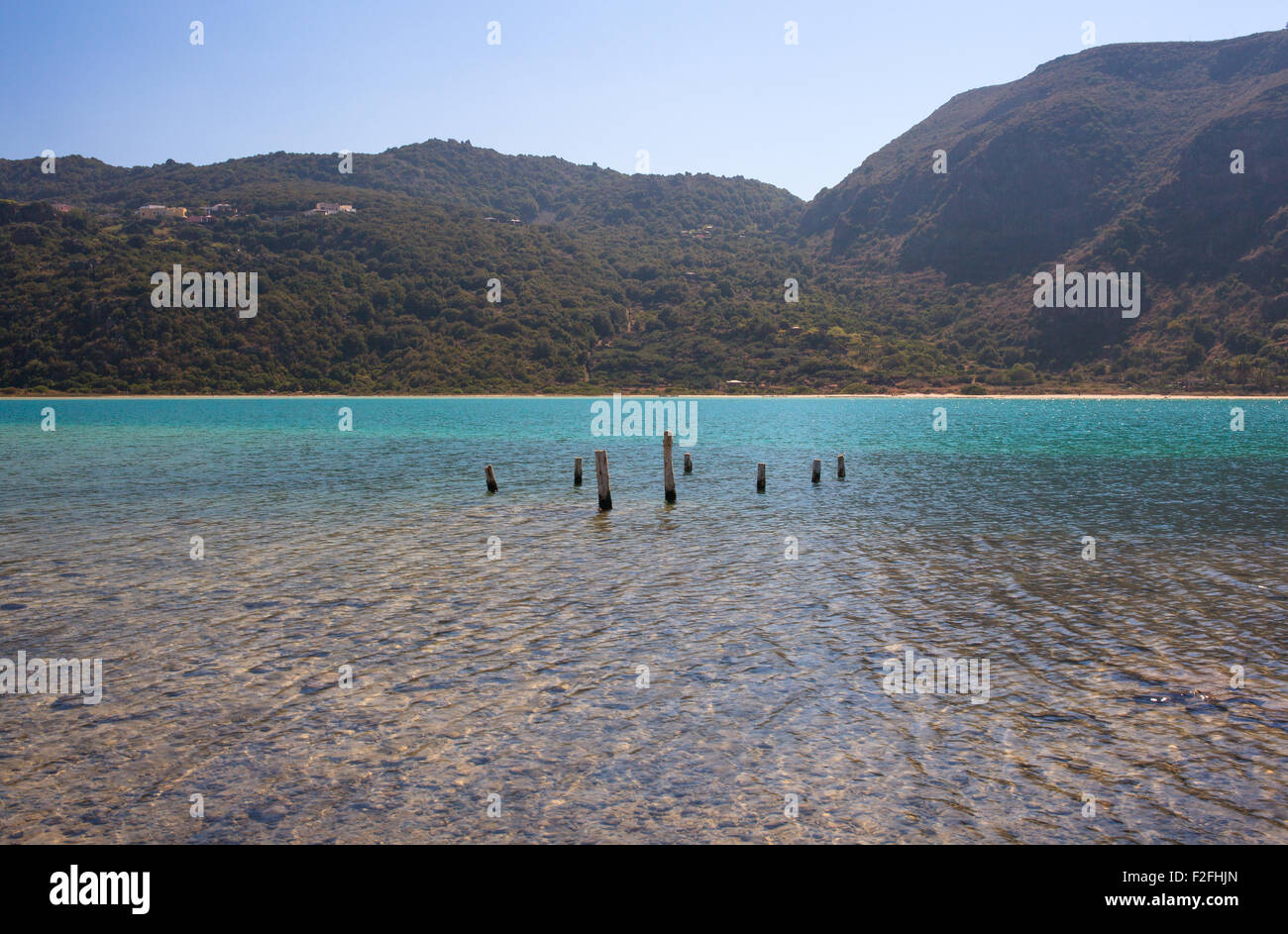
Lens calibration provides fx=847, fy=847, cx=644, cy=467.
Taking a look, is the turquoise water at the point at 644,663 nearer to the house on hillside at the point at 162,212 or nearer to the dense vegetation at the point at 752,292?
the dense vegetation at the point at 752,292

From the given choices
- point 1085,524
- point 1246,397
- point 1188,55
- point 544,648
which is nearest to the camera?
point 544,648

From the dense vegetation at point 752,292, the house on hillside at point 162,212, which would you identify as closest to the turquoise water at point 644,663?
the dense vegetation at point 752,292

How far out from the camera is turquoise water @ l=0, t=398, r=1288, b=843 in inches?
307

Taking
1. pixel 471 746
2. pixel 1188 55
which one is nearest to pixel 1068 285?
pixel 1188 55

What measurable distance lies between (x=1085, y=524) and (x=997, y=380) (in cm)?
11832

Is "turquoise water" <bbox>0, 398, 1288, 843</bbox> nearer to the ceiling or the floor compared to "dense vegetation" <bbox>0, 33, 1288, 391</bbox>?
nearer to the floor

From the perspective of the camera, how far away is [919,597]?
16.0 metres

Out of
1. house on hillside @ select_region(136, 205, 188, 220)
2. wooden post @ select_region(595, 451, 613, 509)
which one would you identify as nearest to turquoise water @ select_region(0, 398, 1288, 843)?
wooden post @ select_region(595, 451, 613, 509)

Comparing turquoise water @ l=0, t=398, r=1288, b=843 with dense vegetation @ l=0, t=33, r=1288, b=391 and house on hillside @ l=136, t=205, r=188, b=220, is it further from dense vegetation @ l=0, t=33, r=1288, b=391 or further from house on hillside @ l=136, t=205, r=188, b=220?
house on hillside @ l=136, t=205, r=188, b=220

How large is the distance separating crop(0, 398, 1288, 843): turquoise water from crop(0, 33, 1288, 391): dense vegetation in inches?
4154

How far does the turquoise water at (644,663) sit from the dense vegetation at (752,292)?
106 meters

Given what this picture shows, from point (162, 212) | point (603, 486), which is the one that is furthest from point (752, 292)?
point (603, 486)

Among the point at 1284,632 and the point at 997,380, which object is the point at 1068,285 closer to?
the point at 997,380

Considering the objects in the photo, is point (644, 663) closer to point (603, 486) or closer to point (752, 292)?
point (603, 486)
